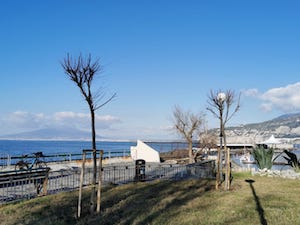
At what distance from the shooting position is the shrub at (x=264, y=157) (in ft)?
64.0

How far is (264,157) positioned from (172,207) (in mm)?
12204

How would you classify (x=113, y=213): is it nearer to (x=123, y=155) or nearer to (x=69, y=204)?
(x=69, y=204)

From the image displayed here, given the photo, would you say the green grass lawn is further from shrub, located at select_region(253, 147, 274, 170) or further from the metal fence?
shrub, located at select_region(253, 147, 274, 170)

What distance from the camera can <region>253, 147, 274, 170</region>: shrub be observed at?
19.5 metres

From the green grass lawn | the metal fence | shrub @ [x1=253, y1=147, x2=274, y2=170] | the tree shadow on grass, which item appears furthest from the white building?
the green grass lawn

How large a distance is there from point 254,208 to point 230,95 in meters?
8.09

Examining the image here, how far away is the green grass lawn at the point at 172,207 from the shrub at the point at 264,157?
22.7 ft

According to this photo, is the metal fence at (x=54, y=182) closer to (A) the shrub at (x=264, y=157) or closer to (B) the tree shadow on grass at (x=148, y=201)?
(B) the tree shadow on grass at (x=148, y=201)

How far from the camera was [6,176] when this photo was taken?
1105 cm

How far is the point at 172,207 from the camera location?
8.90 m

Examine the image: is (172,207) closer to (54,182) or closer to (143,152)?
(54,182)

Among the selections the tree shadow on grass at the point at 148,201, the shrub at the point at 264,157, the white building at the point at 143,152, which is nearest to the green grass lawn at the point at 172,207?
the tree shadow on grass at the point at 148,201

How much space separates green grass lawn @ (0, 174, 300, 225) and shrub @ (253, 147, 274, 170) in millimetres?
6928

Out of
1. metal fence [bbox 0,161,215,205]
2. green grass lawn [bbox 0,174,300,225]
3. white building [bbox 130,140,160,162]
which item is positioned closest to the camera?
green grass lawn [bbox 0,174,300,225]
